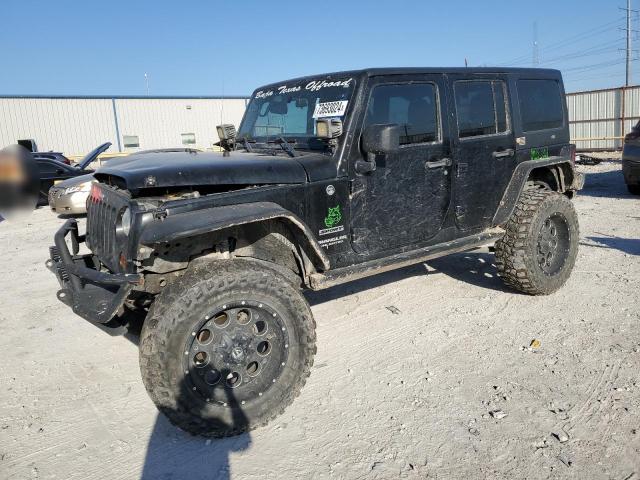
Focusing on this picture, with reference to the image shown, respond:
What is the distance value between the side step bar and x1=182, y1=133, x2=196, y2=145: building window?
2310 cm

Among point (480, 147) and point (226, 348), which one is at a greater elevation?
point (480, 147)

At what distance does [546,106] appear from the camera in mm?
4898

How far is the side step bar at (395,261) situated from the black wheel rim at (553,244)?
1.65ft

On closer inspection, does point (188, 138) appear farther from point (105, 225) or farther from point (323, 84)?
point (105, 225)

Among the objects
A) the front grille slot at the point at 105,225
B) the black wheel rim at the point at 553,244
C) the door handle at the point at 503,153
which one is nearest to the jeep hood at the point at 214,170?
the front grille slot at the point at 105,225

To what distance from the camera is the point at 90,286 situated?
331 centimetres

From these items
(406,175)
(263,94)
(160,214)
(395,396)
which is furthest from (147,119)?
(395,396)

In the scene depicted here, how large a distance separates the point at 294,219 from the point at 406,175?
1.09 metres

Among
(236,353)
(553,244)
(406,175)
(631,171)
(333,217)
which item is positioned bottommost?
(236,353)

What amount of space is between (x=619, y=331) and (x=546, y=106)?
7.34 ft

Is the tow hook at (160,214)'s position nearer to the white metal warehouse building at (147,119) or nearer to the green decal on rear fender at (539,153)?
the green decal on rear fender at (539,153)

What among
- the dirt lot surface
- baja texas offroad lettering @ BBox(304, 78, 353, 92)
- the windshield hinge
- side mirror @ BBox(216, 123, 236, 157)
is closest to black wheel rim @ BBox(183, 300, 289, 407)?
the dirt lot surface

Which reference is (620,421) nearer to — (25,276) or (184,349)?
(184,349)

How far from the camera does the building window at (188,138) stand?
25.7 m
